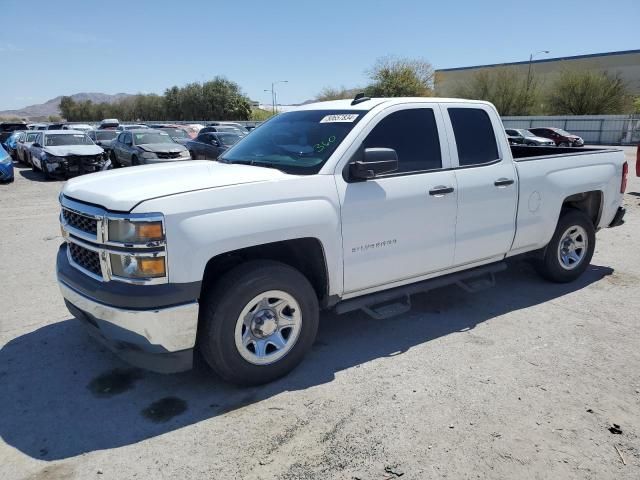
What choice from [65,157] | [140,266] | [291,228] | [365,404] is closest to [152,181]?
[140,266]

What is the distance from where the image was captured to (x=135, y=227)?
2869 mm

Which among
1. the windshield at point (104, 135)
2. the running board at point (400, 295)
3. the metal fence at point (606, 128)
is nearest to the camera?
the running board at point (400, 295)

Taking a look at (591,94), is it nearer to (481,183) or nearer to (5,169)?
(5,169)

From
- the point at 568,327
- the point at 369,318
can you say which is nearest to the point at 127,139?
the point at 369,318

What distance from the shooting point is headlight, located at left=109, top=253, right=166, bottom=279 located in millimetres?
2877

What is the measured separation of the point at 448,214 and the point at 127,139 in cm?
1632

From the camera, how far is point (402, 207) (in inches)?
152

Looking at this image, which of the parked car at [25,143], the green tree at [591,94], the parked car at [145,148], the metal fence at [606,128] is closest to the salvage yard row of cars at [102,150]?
the parked car at [145,148]

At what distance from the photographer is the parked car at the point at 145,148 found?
16.4 m

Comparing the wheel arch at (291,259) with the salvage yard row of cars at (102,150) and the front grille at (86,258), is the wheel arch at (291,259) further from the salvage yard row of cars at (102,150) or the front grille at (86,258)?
the salvage yard row of cars at (102,150)

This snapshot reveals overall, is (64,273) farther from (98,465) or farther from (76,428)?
(98,465)

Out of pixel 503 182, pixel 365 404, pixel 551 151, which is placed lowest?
pixel 365 404

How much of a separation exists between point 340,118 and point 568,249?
11.1ft

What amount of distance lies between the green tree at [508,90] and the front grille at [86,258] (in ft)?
175
